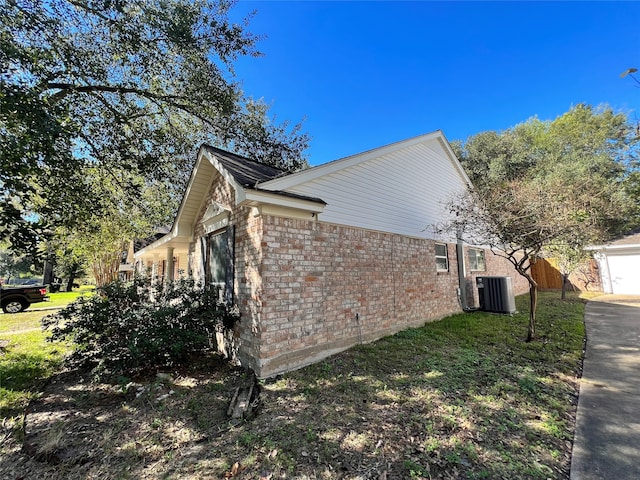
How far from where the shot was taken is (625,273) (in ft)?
47.8

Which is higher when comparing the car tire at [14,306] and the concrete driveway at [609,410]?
the car tire at [14,306]

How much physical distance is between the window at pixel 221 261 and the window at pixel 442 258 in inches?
270

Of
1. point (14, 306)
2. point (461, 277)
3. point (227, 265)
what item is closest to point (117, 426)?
point (227, 265)

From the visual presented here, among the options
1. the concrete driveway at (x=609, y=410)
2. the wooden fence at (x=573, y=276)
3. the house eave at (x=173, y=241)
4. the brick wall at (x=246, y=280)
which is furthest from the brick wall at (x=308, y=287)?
the wooden fence at (x=573, y=276)

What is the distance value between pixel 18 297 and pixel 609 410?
73.2ft

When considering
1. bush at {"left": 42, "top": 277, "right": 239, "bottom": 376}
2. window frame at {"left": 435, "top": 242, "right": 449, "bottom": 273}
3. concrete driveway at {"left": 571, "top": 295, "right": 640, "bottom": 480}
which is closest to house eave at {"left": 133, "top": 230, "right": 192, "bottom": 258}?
bush at {"left": 42, "top": 277, "right": 239, "bottom": 376}

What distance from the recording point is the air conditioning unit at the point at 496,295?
382 inches

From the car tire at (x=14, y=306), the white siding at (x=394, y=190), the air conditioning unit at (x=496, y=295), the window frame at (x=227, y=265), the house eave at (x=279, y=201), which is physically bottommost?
the car tire at (x=14, y=306)

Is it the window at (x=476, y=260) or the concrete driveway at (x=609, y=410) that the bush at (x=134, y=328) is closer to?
the concrete driveway at (x=609, y=410)

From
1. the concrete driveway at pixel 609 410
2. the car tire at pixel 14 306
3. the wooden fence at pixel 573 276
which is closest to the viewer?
the concrete driveway at pixel 609 410

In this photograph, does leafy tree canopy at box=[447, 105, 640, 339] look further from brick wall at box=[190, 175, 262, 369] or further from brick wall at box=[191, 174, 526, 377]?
brick wall at box=[190, 175, 262, 369]

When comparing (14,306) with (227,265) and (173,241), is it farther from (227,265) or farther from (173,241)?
(227,265)

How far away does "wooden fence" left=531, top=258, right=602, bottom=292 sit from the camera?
1566 centimetres

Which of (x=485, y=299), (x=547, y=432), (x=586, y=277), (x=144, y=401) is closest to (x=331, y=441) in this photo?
(x=547, y=432)
